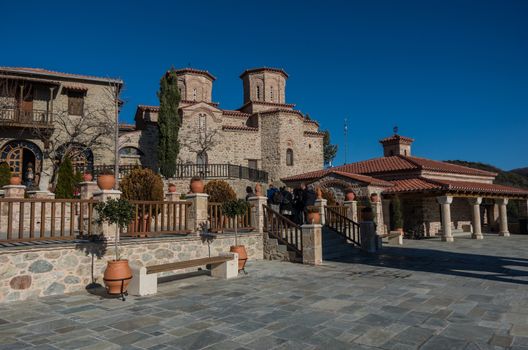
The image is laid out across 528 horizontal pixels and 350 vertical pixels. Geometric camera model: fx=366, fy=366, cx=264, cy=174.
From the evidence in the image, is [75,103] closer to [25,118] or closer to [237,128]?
[25,118]

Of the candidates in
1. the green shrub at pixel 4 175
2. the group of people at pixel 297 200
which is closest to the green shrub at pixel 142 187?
the group of people at pixel 297 200

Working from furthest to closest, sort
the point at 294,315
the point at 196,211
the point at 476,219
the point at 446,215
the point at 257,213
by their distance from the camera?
the point at 476,219 < the point at 446,215 < the point at 257,213 < the point at 196,211 < the point at 294,315

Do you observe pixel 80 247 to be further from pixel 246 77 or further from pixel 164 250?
pixel 246 77

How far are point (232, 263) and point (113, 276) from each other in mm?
2851

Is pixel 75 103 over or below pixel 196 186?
over

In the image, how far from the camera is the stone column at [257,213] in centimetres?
1123

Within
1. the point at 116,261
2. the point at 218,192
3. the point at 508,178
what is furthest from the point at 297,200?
the point at 508,178

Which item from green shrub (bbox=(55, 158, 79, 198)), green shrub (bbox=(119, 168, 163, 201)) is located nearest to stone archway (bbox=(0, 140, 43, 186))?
green shrub (bbox=(55, 158, 79, 198))

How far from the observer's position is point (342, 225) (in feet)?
45.5

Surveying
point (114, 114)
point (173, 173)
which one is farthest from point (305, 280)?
point (114, 114)

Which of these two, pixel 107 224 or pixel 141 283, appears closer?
pixel 141 283

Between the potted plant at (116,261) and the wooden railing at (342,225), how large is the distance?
27.2ft

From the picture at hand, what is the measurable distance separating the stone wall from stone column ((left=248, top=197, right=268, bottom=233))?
9.88 feet

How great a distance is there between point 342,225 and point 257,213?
13.8 feet
